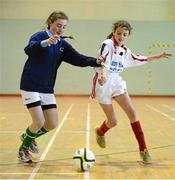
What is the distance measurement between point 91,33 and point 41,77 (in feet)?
48.4

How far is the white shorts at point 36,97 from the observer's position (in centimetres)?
485

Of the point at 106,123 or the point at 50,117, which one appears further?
the point at 106,123

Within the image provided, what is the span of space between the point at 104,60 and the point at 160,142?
2.28 metres

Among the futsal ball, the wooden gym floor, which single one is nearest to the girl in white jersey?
the wooden gym floor

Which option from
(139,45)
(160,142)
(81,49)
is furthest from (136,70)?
(160,142)

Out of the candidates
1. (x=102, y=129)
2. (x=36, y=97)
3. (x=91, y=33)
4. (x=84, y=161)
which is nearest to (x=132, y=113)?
(x=102, y=129)

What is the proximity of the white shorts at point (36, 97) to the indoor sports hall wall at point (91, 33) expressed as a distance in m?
14.3

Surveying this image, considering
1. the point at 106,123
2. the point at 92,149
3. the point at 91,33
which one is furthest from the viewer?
the point at 91,33

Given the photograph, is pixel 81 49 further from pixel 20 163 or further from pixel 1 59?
pixel 20 163

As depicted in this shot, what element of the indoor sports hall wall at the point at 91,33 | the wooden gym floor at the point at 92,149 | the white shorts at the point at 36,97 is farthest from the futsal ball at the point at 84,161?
the indoor sports hall wall at the point at 91,33

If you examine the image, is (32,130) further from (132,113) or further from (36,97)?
(132,113)

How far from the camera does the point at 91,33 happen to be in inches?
763

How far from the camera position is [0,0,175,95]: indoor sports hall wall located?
1916cm

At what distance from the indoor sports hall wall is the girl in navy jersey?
14.3m
